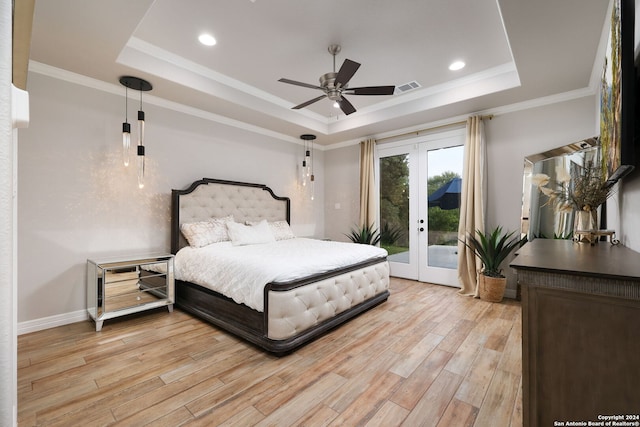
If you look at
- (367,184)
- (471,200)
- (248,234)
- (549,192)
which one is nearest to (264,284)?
(248,234)

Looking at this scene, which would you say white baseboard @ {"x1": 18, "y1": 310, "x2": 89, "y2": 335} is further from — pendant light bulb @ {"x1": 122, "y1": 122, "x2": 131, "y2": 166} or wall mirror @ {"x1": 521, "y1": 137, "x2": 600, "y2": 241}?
wall mirror @ {"x1": 521, "y1": 137, "x2": 600, "y2": 241}

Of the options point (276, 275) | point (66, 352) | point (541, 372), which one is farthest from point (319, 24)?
point (66, 352)

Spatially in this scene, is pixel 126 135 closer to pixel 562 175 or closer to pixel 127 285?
pixel 127 285

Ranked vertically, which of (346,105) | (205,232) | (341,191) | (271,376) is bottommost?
(271,376)

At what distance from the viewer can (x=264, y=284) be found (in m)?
2.32

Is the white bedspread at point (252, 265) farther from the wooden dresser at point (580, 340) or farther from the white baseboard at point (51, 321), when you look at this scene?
the wooden dresser at point (580, 340)

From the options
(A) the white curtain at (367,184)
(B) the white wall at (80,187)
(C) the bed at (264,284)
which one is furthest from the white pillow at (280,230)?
(A) the white curtain at (367,184)

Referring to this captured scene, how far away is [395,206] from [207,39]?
3597 millimetres

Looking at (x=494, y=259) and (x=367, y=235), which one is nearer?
(x=494, y=259)

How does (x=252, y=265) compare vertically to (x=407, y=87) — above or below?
below

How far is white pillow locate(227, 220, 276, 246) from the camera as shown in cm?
369

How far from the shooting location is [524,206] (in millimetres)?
3602

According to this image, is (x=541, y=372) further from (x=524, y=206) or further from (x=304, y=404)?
(x=524, y=206)

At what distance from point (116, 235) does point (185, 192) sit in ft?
2.93
